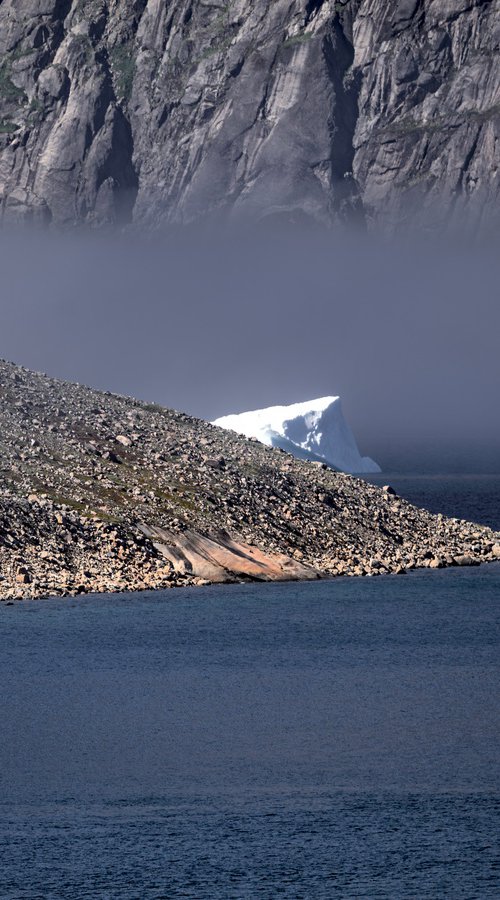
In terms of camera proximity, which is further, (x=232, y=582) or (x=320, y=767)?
(x=232, y=582)

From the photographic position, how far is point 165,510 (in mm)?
86688

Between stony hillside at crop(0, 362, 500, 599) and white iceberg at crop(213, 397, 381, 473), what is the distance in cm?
5804

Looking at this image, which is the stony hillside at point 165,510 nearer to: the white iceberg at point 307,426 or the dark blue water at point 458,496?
the dark blue water at point 458,496

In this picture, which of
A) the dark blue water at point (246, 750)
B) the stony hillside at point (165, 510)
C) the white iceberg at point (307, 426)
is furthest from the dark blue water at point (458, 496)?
the dark blue water at point (246, 750)

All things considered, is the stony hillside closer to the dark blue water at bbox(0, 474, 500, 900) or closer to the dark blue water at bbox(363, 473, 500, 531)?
the dark blue water at bbox(0, 474, 500, 900)

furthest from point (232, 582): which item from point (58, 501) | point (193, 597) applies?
point (58, 501)

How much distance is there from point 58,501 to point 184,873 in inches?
2006

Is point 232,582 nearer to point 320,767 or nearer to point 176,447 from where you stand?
point 176,447

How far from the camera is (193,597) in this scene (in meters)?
75.7

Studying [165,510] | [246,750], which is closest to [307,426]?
[165,510]

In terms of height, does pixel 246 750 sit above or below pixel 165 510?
below

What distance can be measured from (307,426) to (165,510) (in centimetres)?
8790

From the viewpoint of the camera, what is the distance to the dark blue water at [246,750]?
114 feet

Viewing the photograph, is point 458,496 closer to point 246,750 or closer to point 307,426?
point 307,426
